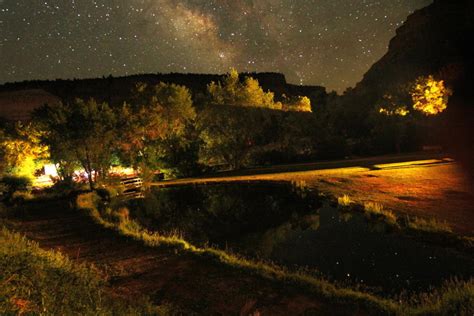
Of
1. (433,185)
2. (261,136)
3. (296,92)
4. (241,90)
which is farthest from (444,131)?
(296,92)

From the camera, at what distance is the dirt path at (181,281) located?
8969 mm

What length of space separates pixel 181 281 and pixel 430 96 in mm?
57636

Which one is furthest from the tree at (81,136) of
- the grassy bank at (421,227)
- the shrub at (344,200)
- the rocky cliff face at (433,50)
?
the rocky cliff face at (433,50)

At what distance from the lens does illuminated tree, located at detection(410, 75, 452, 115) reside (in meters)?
56.2

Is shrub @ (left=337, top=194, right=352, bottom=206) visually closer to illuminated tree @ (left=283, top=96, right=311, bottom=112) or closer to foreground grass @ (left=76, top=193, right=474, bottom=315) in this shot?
foreground grass @ (left=76, top=193, right=474, bottom=315)

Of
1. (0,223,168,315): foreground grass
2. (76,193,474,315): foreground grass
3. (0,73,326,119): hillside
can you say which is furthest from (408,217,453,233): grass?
(0,73,326,119): hillside

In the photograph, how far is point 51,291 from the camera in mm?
7770

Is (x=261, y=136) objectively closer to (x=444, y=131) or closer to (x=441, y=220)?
(x=444, y=131)

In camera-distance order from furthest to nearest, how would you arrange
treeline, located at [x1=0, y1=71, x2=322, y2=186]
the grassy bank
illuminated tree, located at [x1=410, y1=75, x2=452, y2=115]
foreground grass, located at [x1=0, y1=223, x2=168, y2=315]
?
1. illuminated tree, located at [x1=410, y1=75, x2=452, y2=115]
2. treeline, located at [x1=0, y1=71, x2=322, y2=186]
3. the grassy bank
4. foreground grass, located at [x1=0, y1=223, x2=168, y2=315]

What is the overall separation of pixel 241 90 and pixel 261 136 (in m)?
7.39

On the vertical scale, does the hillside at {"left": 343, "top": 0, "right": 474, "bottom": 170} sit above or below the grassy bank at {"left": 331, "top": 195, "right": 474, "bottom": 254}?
above

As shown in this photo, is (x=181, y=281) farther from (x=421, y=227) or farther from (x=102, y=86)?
(x=102, y=86)

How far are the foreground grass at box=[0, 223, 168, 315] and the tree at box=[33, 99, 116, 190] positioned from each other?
23.4 metres

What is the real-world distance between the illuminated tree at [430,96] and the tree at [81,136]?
A: 48084 millimetres
